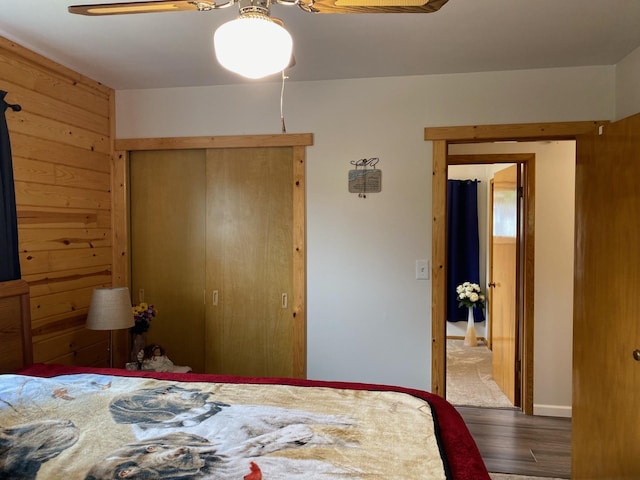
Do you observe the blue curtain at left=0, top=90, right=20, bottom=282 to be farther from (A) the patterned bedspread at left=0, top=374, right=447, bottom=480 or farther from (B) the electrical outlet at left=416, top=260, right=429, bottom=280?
(B) the electrical outlet at left=416, top=260, right=429, bottom=280

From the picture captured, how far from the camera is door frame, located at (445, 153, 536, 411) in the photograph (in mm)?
3301

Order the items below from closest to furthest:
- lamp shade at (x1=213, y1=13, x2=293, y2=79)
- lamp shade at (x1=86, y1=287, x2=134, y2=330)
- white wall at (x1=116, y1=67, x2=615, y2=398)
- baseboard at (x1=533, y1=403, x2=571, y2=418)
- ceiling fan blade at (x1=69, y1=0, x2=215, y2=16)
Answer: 1. lamp shade at (x1=213, y1=13, x2=293, y2=79)
2. ceiling fan blade at (x1=69, y1=0, x2=215, y2=16)
3. lamp shade at (x1=86, y1=287, x2=134, y2=330)
4. white wall at (x1=116, y1=67, x2=615, y2=398)
5. baseboard at (x1=533, y1=403, x2=571, y2=418)

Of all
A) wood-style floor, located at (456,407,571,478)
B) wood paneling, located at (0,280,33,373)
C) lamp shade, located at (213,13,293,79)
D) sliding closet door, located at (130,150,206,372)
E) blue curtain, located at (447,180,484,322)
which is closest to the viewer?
lamp shade, located at (213,13,293,79)

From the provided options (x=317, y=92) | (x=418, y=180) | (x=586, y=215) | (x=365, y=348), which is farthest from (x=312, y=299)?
(x=586, y=215)

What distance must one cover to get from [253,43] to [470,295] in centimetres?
486

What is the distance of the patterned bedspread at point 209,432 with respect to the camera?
118 cm

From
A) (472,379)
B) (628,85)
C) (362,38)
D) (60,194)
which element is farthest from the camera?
(472,379)

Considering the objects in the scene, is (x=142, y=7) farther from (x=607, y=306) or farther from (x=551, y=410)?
(x=551, y=410)

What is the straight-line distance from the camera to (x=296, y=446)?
1294 mm

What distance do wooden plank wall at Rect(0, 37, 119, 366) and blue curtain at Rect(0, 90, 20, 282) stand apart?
0.09m

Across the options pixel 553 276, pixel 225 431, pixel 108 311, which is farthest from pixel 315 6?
pixel 553 276

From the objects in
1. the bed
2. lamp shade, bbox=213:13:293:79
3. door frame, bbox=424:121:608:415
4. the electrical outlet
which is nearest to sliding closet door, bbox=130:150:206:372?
the bed

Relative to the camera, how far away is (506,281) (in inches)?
149

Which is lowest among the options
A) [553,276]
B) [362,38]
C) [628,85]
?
[553,276]
